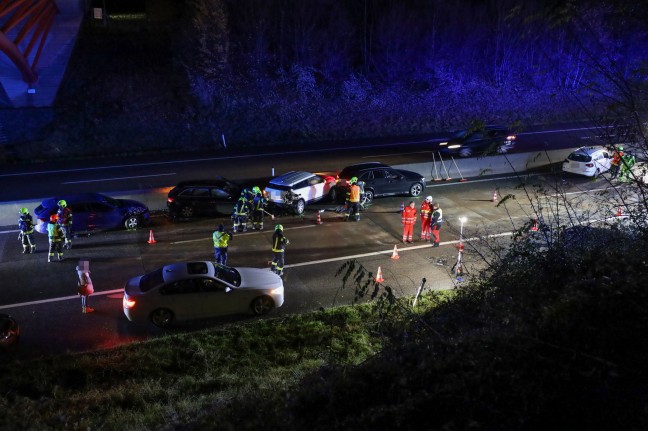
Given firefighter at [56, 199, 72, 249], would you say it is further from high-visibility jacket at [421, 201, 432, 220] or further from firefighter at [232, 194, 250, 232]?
high-visibility jacket at [421, 201, 432, 220]

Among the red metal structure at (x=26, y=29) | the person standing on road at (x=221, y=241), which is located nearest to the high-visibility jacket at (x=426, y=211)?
the person standing on road at (x=221, y=241)

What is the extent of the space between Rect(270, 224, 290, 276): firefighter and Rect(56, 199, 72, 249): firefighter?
6.67m

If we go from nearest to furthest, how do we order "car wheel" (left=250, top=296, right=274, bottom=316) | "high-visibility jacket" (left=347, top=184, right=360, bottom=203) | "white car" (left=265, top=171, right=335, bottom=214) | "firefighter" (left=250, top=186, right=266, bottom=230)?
"car wheel" (left=250, top=296, right=274, bottom=316)
"firefighter" (left=250, top=186, right=266, bottom=230)
"high-visibility jacket" (left=347, top=184, right=360, bottom=203)
"white car" (left=265, top=171, right=335, bottom=214)

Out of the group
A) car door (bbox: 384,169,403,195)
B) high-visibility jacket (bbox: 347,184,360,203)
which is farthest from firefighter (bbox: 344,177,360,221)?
car door (bbox: 384,169,403,195)

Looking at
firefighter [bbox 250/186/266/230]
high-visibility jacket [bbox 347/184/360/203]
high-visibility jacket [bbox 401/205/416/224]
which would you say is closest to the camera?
high-visibility jacket [bbox 401/205/416/224]

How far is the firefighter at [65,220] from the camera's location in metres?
15.7

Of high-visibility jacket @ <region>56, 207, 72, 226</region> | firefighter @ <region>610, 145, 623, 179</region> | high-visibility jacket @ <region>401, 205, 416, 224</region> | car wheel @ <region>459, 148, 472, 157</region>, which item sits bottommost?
high-visibility jacket @ <region>401, 205, 416, 224</region>

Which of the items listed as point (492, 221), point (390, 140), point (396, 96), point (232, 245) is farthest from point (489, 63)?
point (232, 245)

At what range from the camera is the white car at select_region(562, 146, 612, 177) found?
77.5ft

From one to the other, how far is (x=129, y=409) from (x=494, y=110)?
38.1m

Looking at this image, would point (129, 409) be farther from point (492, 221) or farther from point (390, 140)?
point (390, 140)

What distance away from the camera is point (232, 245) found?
1655 centimetres

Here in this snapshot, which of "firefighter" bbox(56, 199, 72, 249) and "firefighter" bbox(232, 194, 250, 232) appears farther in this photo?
"firefighter" bbox(232, 194, 250, 232)

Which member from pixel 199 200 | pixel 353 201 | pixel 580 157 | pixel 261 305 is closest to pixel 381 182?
pixel 353 201
